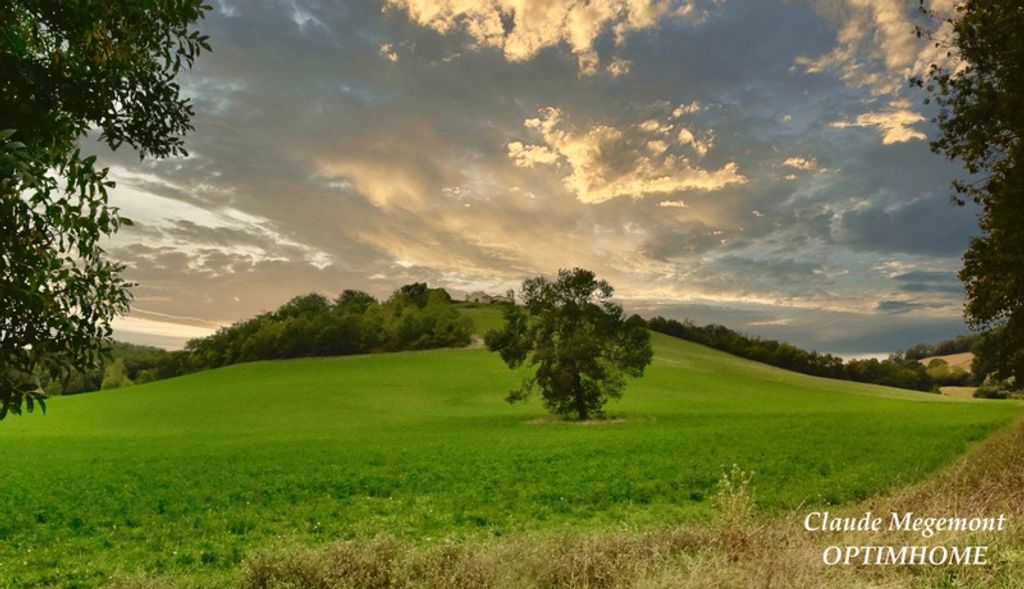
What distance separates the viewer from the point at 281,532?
18188 millimetres

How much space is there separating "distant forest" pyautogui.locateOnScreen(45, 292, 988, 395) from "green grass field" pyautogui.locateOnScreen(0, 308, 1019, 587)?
4384 cm

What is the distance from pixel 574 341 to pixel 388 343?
7057 centimetres

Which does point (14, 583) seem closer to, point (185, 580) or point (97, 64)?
point (185, 580)

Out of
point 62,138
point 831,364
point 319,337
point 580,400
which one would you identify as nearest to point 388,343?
point 319,337

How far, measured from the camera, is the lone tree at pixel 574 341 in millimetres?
56344

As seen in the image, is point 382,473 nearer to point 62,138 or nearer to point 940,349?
point 62,138

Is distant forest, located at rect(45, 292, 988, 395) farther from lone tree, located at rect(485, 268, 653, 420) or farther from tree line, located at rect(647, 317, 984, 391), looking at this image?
lone tree, located at rect(485, 268, 653, 420)

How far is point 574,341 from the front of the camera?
55719mm

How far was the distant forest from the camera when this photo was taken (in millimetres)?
119750

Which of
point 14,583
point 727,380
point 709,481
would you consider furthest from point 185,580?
point 727,380

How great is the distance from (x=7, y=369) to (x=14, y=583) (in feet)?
29.0

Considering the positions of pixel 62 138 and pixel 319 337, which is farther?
pixel 319 337

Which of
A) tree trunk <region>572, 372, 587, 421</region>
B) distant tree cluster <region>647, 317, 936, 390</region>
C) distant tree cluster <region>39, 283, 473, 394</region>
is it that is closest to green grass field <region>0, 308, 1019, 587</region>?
tree trunk <region>572, 372, 587, 421</region>

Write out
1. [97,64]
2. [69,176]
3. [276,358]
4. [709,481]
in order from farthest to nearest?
[276,358]
[709,481]
[97,64]
[69,176]
